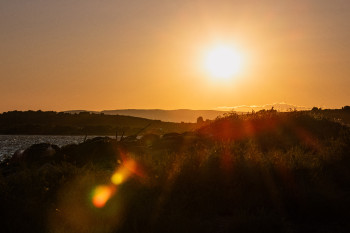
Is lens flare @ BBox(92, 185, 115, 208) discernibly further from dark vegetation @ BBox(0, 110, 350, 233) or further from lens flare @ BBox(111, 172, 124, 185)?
lens flare @ BBox(111, 172, 124, 185)

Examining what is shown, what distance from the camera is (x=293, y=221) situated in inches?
399

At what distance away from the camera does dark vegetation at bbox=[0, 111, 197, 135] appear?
74.2 metres

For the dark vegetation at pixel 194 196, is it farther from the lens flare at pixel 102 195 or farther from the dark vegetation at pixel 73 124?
the dark vegetation at pixel 73 124

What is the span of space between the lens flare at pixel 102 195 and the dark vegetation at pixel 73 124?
59.4 metres

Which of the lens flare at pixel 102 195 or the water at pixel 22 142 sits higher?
the water at pixel 22 142

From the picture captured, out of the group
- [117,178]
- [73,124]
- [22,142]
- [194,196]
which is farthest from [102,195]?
[73,124]

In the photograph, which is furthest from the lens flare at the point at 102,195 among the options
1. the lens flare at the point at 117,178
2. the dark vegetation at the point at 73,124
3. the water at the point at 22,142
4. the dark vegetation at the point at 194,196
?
the dark vegetation at the point at 73,124

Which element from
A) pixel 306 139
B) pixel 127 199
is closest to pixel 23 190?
pixel 127 199

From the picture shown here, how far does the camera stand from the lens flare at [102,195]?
33.3ft

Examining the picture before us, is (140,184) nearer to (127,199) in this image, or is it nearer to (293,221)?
(127,199)

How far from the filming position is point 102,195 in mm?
10617

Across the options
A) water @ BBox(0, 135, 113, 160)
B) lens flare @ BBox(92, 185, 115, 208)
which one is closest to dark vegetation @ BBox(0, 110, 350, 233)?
lens flare @ BBox(92, 185, 115, 208)

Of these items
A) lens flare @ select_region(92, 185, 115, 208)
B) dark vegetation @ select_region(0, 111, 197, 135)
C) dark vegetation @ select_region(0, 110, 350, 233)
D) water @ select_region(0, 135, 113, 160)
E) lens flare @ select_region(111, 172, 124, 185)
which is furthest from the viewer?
dark vegetation @ select_region(0, 111, 197, 135)

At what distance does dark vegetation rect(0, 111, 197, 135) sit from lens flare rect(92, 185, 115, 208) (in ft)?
195
